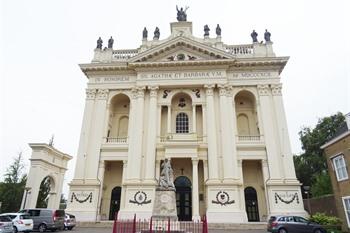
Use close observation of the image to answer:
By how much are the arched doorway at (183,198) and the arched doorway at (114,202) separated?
18.9ft

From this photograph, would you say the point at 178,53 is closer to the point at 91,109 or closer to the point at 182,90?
the point at 182,90

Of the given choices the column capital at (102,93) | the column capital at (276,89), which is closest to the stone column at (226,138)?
the column capital at (276,89)

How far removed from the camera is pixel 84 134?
81.9 feet

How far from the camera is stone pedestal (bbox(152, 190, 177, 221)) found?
518 inches

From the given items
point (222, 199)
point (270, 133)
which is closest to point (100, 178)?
point (222, 199)

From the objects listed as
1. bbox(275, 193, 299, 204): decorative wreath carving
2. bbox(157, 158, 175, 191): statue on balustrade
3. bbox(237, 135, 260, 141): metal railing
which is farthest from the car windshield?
bbox(275, 193, 299, 204): decorative wreath carving

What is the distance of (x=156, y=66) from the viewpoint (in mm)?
26141

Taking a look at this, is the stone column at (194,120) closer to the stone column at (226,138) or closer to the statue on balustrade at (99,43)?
the stone column at (226,138)

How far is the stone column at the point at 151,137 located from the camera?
903 inches

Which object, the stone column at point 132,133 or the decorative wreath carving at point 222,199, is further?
the stone column at point 132,133

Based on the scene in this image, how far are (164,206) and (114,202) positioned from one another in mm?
13121

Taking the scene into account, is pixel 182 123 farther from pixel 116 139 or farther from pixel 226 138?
pixel 116 139

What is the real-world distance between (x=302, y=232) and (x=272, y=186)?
5430 millimetres

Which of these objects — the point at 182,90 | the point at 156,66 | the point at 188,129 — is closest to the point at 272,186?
the point at 188,129
